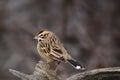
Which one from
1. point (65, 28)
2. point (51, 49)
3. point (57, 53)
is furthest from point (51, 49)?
point (65, 28)

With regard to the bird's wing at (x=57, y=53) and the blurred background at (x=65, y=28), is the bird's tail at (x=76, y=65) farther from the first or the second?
the blurred background at (x=65, y=28)

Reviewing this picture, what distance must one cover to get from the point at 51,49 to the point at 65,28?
5.19 m

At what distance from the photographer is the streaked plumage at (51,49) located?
21.6 feet

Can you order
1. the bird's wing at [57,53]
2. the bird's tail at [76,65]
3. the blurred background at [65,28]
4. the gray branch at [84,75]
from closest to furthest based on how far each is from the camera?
the gray branch at [84,75]
the bird's tail at [76,65]
the bird's wing at [57,53]
the blurred background at [65,28]

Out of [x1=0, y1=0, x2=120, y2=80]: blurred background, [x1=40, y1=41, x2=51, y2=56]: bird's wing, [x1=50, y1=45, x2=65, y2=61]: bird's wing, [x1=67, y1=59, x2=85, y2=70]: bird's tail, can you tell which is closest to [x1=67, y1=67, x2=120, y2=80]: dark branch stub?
[x1=67, y1=59, x2=85, y2=70]: bird's tail

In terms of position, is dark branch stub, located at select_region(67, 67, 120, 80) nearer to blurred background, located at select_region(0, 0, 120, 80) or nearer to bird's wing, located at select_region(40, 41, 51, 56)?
bird's wing, located at select_region(40, 41, 51, 56)

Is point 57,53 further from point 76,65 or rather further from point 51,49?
point 76,65

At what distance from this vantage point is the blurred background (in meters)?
11.7

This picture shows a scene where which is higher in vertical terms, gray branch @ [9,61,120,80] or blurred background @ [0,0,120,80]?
blurred background @ [0,0,120,80]

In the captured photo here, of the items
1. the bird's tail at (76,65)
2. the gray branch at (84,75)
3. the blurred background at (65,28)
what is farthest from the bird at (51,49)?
the blurred background at (65,28)

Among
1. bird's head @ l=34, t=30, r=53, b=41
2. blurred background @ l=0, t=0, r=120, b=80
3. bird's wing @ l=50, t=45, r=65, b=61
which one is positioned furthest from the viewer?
blurred background @ l=0, t=0, r=120, b=80

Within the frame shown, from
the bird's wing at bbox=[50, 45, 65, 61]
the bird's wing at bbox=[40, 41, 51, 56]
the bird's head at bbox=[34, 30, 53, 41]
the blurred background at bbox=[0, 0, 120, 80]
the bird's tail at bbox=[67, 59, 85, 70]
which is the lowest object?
the bird's tail at bbox=[67, 59, 85, 70]

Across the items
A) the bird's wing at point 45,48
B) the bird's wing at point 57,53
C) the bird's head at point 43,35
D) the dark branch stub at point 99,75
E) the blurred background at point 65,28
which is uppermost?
the blurred background at point 65,28

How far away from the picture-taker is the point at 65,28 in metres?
12.0
